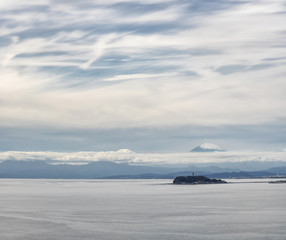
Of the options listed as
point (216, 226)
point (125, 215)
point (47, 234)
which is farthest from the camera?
point (125, 215)

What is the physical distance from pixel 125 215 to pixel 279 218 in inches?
1233

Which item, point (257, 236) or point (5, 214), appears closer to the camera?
point (257, 236)

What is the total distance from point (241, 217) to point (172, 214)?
15.1 m

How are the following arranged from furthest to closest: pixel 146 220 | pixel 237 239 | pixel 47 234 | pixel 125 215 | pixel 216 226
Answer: pixel 125 215, pixel 146 220, pixel 216 226, pixel 47 234, pixel 237 239

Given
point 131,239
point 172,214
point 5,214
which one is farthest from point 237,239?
point 5,214

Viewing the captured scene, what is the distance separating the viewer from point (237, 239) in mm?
63156

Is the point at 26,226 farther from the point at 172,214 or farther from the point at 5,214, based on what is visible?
the point at 172,214

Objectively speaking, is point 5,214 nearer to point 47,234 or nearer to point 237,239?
point 47,234

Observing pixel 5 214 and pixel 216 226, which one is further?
pixel 5 214

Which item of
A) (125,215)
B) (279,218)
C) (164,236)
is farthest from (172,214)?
(164,236)

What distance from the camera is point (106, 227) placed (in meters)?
76.1

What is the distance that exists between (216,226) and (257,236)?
11.1m

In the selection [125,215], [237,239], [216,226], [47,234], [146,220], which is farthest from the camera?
[125,215]

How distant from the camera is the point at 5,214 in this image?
101250mm
